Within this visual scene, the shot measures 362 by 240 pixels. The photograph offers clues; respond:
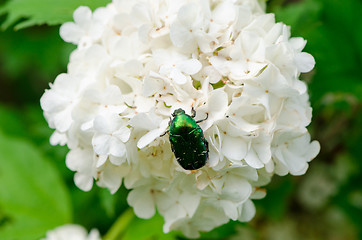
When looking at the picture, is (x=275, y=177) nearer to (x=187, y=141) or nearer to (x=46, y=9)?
(x=187, y=141)

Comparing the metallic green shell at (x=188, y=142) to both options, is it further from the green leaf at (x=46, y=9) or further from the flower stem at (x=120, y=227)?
the flower stem at (x=120, y=227)

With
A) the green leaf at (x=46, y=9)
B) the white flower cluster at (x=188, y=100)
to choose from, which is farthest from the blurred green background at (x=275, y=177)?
the white flower cluster at (x=188, y=100)

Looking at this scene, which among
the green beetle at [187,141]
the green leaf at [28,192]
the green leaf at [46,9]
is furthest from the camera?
the green leaf at [28,192]

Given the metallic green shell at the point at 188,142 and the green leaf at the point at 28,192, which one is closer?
the metallic green shell at the point at 188,142

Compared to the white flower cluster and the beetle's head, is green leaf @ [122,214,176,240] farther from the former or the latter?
the beetle's head

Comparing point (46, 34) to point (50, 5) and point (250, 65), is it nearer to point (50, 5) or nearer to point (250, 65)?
point (50, 5)

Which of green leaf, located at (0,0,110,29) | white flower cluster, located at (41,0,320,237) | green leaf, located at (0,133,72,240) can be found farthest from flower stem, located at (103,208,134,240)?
green leaf, located at (0,0,110,29)
